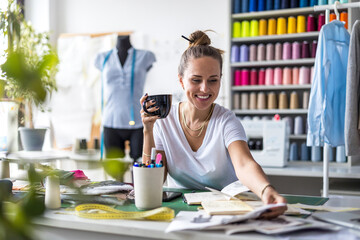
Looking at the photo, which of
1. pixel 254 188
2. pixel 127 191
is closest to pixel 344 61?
pixel 254 188

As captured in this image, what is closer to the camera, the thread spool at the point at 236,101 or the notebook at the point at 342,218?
the notebook at the point at 342,218

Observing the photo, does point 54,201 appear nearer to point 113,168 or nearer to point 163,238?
point 163,238

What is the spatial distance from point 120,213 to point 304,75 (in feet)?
9.29

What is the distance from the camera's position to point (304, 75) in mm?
3623

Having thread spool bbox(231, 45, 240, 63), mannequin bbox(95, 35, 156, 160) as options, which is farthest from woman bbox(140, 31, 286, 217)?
thread spool bbox(231, 45, 240, 63)

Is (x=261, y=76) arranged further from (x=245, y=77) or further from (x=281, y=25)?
(x=281, y=25)

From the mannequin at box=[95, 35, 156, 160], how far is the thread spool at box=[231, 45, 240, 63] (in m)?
0.82

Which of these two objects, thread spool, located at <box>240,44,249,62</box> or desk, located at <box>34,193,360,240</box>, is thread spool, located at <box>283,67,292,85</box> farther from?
desk, located at <box>34,193,360,240</box>

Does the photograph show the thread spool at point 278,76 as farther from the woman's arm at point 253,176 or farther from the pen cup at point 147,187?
the pen cup at point 147,187

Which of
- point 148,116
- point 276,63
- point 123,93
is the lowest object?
point 148,116

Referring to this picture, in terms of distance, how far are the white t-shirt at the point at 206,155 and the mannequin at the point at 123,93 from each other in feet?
5.31

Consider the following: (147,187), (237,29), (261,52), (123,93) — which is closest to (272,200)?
(147,187)

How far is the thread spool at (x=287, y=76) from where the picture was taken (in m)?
3.68

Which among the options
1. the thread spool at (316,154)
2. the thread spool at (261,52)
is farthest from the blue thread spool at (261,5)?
the thread spool at (316,154)
